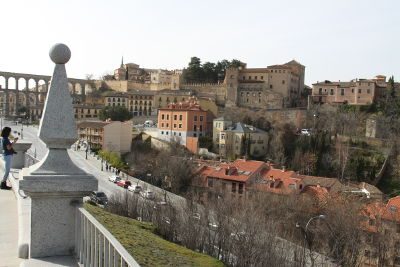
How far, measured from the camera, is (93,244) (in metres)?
3.86

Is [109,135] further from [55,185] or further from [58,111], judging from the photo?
[55,185]

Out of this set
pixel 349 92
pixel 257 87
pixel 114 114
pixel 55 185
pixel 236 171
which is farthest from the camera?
pixel 257 87

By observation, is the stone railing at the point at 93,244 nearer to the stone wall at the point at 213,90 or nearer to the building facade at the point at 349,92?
the building facade at the point at 349,92

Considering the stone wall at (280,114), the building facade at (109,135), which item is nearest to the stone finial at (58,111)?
the building facade at (109,135)

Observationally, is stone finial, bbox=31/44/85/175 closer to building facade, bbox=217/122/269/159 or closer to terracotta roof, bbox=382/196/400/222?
terracotta roof, bbox=382/196/400/222

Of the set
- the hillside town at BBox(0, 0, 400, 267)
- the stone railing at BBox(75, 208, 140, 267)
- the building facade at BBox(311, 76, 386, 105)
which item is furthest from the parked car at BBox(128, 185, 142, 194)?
the building facade at BBox(311, 76, 386, 105)

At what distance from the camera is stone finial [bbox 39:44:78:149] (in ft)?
14.9

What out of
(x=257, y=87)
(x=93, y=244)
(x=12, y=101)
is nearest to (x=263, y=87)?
(x=257, y=87)

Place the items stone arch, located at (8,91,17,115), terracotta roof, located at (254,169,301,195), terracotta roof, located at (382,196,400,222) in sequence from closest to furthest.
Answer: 1. terracotta roof, located at (382,196,400,222)
2. terracotta roof, located at (254,169,301,195)
3. stone arch, located at (8,91,17,115)

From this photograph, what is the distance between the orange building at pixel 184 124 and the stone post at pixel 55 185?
49.7m

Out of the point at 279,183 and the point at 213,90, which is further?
the point at 213,90

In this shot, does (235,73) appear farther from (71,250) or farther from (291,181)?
(71,250)

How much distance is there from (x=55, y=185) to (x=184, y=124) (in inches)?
2039

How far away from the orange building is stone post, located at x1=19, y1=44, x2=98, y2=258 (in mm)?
49689
